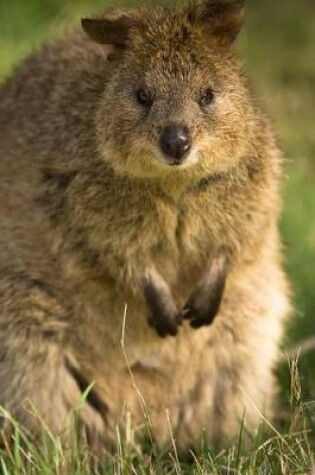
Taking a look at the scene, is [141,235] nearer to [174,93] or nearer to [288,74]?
[174,93]

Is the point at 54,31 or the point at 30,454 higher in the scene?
the point at 54,31

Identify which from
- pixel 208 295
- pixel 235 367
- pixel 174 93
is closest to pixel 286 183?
pixel 235 367

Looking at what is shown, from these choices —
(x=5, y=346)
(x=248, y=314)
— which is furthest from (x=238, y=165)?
(x=5, y=346)

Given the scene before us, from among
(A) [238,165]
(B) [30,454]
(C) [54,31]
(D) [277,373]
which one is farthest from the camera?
(C) [54,31]

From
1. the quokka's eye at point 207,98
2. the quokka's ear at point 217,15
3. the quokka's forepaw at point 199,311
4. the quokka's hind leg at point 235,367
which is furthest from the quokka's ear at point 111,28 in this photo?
the quokka's hind leg at point 235,367

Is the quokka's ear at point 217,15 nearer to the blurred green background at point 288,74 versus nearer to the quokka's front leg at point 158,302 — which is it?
the quokka's front leg at point 158,302

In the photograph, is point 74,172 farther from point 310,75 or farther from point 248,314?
point 310,75
